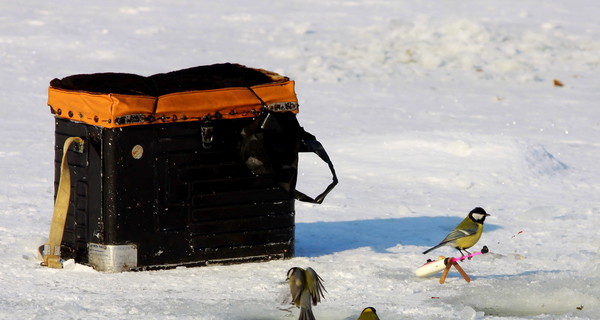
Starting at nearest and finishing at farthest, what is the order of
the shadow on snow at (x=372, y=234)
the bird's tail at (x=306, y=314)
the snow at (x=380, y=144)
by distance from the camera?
the bird's tail at (x=306, y=314) < the snow at (x=380, y=144) < the shadow on snow at (x=372, y=234)

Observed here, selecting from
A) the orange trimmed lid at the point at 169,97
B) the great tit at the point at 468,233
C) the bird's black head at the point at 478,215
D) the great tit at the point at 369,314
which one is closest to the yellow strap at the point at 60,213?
the orange trimmed lid at the point at 169,97

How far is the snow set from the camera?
19.8 ft

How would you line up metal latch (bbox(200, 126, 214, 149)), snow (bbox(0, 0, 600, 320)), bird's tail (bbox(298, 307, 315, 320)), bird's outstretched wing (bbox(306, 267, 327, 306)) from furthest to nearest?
metal latch (bbox(200, 126, 214, 149)), snow (bbox(0, 0, 600, 320)), bird's outstretched wing (bbox(306, 267, 327, 306)), bird's tail (bbox(298, 307, 315, 320))

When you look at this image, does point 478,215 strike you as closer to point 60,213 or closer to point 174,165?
point 174,165

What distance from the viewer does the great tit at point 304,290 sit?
5.47 m

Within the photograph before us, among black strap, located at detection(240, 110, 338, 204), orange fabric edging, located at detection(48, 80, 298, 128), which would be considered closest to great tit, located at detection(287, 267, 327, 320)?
black strap, located at detection(240, 110, 338, 204)

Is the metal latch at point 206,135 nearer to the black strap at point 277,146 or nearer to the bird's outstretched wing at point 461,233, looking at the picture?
the black strap at point 277,146

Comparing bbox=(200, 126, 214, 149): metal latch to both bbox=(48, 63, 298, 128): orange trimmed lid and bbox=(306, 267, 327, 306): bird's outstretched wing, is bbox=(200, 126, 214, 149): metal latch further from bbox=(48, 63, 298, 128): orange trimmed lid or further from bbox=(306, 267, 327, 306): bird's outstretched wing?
bbox=(306, 267, 327, 306): bird's outstretched wing

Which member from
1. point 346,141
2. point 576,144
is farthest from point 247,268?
point 576,144

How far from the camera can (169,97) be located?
20.2ft

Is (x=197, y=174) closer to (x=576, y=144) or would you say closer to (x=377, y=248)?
(x=377, y=248)

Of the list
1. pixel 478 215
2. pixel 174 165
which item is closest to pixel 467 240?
pixel 478 215

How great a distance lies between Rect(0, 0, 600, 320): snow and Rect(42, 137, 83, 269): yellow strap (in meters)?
0.12

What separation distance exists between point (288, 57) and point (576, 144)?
16.0 feet
